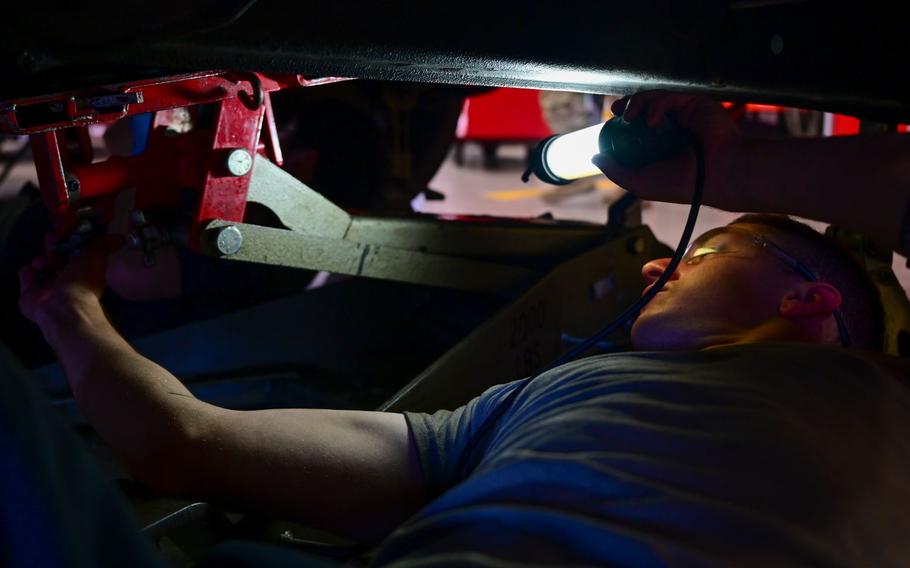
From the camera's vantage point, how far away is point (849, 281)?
3.55 feet

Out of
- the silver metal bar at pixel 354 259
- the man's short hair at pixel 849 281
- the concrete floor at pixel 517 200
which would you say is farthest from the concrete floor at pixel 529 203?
the man's short hair at pixel 849 281

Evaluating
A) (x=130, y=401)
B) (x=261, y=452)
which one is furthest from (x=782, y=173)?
(x=130, y=401)

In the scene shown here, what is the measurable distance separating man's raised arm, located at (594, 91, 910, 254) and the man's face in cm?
14

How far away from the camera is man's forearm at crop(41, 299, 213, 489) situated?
1.00 m

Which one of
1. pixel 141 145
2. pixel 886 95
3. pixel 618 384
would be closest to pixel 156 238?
pixel 141 145

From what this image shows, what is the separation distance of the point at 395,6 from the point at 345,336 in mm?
1172

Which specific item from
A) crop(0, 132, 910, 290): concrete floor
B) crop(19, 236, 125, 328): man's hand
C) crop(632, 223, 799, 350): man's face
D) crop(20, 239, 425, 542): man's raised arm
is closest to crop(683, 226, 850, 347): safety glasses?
crop(632, 223, 799, 350): man's face

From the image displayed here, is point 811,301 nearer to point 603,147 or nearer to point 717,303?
point 717,303

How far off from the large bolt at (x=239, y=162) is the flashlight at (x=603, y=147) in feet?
1.58

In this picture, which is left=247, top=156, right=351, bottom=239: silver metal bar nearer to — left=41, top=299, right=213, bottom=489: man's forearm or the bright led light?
left=41, top=299, right=213, bottom=489: man's forearm

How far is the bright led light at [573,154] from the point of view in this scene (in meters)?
1.08

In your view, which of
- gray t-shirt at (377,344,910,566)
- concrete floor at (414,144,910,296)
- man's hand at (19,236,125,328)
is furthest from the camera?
concrete floor at (414,144,910,296)

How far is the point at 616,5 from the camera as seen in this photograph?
3.18 feet

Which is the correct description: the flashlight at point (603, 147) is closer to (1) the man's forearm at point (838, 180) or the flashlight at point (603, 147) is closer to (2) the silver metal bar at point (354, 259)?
(1) the man's forearm at point (838, 180)
